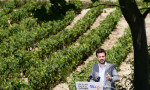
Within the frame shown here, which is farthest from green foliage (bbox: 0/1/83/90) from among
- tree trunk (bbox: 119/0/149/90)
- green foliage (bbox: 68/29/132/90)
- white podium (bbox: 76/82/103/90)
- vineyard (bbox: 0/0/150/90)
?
tree trunk (bbox: 119/0/149/90)

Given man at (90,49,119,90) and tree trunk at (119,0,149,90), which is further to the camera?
man at (90,49,119,90)

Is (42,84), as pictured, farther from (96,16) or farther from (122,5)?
(96,16)

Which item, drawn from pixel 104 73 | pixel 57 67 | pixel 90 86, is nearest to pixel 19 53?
pixel 57 67

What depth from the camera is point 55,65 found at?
10289 mm

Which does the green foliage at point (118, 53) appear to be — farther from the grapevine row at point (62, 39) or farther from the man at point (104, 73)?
the man at point (104, 73)

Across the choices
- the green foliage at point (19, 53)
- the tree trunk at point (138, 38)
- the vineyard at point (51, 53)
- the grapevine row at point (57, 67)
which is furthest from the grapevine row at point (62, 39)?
the tree trunk at point (138, 38)

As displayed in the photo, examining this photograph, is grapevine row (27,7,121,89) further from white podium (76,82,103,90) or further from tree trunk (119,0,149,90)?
tree trunk (119,0,149,90)

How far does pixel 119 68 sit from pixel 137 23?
25.8 feet

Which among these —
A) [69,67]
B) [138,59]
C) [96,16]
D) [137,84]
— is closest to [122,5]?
[138,59]

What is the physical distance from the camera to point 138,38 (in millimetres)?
3912

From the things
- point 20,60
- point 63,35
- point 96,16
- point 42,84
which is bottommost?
point 42,84

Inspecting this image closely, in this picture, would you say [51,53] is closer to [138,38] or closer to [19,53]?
[19,53]

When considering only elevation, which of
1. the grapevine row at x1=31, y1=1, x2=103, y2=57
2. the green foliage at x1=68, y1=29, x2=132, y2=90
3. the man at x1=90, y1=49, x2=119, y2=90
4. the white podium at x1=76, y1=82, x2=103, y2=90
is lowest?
the white podium at x1=76, y1=82, x2=103, y2=90

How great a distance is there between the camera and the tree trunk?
12.5 feet
